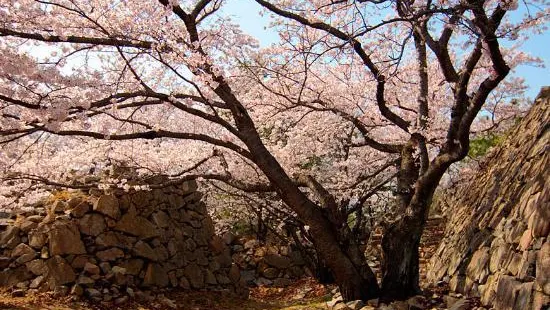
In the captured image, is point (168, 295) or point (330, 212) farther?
point (168, 295)

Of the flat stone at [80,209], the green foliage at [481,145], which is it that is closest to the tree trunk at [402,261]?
the flat stone at [80,209]

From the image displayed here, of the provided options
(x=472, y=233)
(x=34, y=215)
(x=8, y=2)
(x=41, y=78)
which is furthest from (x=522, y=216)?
(x=34, y=215)

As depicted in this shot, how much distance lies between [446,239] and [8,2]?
24.5ft

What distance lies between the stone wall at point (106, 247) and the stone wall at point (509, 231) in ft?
18.7

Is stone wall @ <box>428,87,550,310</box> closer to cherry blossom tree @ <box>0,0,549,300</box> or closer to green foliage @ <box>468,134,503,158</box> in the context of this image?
cherry blossom tree @ <box>0,0,549,300</box>

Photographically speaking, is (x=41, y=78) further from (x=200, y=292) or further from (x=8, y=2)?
(x=200, y=292)

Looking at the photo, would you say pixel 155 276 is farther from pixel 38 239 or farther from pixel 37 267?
pixel 38 239

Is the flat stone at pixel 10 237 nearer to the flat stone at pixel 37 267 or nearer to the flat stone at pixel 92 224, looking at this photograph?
the flat stone at pixel 37 267

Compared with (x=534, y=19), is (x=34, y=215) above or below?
below

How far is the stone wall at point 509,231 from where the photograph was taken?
4.14 metres

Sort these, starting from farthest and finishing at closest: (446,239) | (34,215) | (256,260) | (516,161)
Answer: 1. (256,260)
2. (34,215)
3. (446,239)
4. (516,161)

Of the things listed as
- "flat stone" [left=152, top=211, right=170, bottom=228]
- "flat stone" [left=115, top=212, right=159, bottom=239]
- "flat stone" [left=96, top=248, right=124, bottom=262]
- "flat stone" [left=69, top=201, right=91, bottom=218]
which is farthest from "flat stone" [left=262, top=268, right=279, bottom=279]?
"flat stone" [left=69, top=201, right=91, bottom=218]

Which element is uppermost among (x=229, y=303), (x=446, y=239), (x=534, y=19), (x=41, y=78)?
(x=534, y=19)

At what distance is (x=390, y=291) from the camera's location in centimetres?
589
